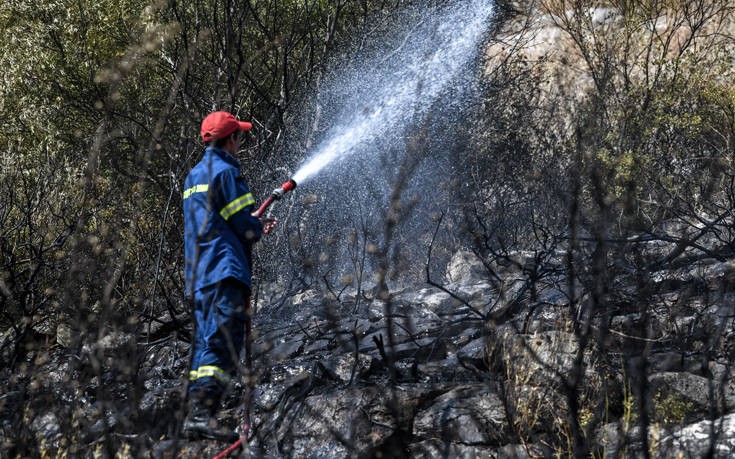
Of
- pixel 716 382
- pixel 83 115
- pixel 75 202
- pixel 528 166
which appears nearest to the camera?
pixel 716 382

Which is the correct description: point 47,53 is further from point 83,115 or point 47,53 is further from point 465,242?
point 465,242

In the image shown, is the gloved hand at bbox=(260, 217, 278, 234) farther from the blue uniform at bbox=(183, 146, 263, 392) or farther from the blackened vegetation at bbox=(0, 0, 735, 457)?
the blackened vegetation at bbox=(0, 0, 735, 457)

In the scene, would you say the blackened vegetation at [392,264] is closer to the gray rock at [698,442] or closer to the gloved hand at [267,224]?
the gray rock at [698,442]

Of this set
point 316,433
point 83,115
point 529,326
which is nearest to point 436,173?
point 83,115

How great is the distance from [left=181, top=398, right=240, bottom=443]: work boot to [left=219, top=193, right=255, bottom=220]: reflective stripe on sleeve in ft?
3.25

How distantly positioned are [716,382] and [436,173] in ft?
24.0

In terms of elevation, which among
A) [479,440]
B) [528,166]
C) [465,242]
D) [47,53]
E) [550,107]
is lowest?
[479,440]

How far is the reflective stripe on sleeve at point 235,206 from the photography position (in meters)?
4.44

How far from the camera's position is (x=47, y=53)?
10.8m

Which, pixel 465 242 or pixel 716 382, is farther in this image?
pixel 465 242

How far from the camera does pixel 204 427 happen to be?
417cm

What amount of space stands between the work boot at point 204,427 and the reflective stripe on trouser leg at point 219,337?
0.13 metres

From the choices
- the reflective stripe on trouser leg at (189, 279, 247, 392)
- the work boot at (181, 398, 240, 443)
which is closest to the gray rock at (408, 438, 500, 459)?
the work boot at (181, 398, 240, 443)

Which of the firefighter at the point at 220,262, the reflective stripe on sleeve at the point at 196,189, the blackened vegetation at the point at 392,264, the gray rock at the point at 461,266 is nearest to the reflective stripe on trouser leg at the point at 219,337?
the firefighter at the point at 220,262
